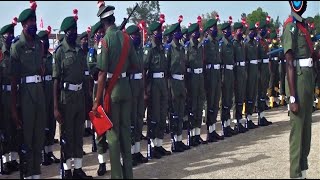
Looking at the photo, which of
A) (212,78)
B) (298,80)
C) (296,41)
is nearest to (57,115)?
(298,80)

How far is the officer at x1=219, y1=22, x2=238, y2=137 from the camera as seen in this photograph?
32.7ft

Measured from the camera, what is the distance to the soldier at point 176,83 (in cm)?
842

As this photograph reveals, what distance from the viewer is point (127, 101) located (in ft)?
19.3

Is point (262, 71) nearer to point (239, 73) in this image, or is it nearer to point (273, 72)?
point (239, 73)

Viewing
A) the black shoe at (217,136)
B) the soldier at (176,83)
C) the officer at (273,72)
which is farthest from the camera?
the officer at (273,72)

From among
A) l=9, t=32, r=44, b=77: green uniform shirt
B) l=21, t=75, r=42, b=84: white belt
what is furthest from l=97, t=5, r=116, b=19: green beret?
l=21, t=75, r=42, b=84: white belt

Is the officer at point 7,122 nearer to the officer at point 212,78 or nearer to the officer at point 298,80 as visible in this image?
the officer at point 212,78

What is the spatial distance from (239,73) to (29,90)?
5.79 meters

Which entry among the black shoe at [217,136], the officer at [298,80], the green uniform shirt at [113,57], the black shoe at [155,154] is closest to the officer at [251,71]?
the black shoe at [217,136]

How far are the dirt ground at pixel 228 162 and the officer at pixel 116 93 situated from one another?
0.96 m

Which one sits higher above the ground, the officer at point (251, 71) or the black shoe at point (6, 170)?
the officer at point (251, 71)

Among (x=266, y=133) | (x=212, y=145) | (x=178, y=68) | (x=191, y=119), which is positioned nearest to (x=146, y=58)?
(x=178, y=68)

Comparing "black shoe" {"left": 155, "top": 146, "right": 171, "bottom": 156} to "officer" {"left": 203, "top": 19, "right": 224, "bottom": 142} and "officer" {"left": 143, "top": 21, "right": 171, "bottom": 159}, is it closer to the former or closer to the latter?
"officer" {"left": 143, "top": 21, "right": 171, "bottom": 159}

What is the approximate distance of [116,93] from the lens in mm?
5719
